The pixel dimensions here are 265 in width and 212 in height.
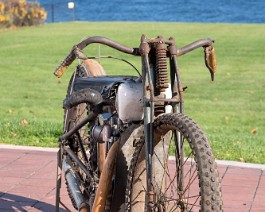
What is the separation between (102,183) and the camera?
4.64 m

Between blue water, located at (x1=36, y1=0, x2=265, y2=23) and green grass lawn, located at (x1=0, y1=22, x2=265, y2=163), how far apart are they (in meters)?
27.0

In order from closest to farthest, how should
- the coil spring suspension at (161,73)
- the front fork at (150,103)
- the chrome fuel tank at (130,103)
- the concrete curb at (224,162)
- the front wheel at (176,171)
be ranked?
the front wheel at (176,171)
the front fork at (150,103)
the coil spring suspension at (161,73)
the chrome fuel tank at (130,103)
the concrete curb at (224,162)

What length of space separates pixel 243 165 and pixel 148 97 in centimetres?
331

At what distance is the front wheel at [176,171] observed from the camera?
381 cm

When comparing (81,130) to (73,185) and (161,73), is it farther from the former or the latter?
(161,73)

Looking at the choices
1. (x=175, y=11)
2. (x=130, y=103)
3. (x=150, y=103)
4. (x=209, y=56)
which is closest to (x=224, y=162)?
(x=209, y=56)

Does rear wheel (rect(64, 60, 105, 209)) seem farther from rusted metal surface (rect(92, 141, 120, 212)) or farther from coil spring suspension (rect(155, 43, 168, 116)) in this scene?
coil spring suspension (rect(155, 43, 168, 116))

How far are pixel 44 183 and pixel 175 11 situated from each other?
55808mm

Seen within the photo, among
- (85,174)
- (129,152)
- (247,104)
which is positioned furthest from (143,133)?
(247,104)

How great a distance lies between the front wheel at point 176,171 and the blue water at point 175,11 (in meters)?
48.4

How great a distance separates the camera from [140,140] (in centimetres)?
437

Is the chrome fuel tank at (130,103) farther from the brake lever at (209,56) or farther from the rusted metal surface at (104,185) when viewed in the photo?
the brake lever at (209,56)

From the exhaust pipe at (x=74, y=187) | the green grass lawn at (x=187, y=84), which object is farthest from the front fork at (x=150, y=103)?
the green grass lawn at (x=187, y=84)

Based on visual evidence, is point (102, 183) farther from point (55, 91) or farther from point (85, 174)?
point (55, 91)
